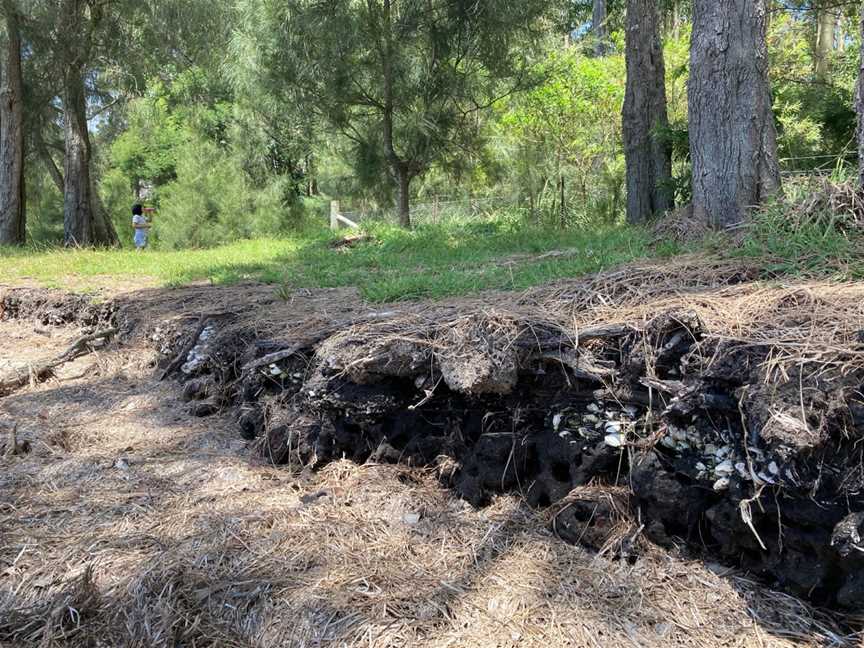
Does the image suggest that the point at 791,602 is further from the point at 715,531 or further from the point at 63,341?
the point at 63,341

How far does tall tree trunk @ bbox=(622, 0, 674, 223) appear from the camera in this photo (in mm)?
7504

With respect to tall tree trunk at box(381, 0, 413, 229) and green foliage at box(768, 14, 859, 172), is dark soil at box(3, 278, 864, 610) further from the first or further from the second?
tall tree trunk at box(381, 0, 413, 229)

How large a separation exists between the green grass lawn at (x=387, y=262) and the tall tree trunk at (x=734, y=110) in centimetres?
70

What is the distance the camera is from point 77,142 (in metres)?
12.7

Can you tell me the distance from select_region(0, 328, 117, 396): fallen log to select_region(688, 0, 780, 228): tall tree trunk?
16.6ft

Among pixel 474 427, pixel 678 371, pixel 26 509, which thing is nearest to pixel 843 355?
pixel 678 371

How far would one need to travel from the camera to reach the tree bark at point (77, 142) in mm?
12256

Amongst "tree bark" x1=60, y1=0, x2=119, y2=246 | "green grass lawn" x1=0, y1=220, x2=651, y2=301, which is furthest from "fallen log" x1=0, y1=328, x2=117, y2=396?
"tree bark" x1=60, y1=0, x2=119, y2=246

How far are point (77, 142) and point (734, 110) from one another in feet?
38.9

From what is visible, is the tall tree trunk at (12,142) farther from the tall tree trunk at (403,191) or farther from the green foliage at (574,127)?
the green foliage at (574,127)

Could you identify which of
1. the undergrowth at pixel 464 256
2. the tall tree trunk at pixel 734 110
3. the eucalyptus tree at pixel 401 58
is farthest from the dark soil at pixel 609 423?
the eucalyptus tree at pixel 401 58

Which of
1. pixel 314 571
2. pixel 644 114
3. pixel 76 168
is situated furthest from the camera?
pixel 76 168

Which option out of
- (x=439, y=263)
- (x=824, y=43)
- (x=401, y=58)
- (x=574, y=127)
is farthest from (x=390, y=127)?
(x=824, y=43)

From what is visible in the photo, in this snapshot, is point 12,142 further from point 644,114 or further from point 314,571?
point 314,571
